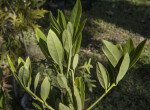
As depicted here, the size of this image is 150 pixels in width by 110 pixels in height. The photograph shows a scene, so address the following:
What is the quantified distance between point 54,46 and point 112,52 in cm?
21

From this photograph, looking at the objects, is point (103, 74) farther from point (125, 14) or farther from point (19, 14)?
point (125, 14)

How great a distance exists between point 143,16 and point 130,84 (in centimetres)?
275

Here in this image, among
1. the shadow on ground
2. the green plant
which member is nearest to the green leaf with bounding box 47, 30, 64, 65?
the green plant

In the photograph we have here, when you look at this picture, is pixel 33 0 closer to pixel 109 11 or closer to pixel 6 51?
pixel 6 51

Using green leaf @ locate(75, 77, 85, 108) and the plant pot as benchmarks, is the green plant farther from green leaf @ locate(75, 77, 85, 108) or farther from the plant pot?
the plant pot

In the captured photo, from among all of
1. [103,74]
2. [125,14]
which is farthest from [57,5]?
[103,74]

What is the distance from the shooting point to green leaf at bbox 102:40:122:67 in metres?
0.63

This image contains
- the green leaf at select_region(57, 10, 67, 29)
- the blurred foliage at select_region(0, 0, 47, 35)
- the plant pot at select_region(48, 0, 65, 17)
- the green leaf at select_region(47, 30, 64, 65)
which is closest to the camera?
the green leaf at select_region(47, 30, 64, 65)

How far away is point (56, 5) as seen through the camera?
3.98 m

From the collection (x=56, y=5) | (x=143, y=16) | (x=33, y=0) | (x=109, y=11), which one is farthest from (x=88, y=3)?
(x=33, y=0)

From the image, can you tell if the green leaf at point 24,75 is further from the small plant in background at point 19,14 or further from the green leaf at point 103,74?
the small plant in background at point 19,14

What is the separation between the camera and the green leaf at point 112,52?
63 centimetres

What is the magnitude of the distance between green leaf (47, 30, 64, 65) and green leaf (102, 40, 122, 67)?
0.52 ft

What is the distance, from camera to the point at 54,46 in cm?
60
